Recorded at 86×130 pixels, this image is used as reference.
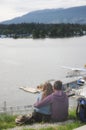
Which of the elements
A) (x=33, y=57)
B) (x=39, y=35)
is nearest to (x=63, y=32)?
(x=39, y=35)

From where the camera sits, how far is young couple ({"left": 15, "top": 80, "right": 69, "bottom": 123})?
6.76 meters

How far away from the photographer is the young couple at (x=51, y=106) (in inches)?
266

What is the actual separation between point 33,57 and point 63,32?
60.1 m

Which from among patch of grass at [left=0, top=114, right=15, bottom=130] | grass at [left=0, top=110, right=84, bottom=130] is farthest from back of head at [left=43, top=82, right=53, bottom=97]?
patch of grass at [left=0, top=114, right=15, bottom=130]

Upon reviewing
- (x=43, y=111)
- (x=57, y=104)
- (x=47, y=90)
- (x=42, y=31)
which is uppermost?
(x=47, y=90)

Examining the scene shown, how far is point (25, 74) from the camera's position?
47.5m

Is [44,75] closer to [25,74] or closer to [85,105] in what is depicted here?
[25,74]

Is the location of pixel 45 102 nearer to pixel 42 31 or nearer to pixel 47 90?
pixel 47 90

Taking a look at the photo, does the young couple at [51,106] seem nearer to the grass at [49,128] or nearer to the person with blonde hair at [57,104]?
the person with blonde hair at [57,104]

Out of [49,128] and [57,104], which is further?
[57,104]

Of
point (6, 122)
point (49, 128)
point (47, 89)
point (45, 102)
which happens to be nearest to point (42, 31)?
point (47, 89)

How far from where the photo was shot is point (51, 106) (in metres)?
6.82

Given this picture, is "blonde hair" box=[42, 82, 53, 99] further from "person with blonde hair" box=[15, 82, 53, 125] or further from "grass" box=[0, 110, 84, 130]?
"grass" box=[0, 110, 84, 130]

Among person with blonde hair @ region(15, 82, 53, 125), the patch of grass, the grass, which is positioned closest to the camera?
the grass
